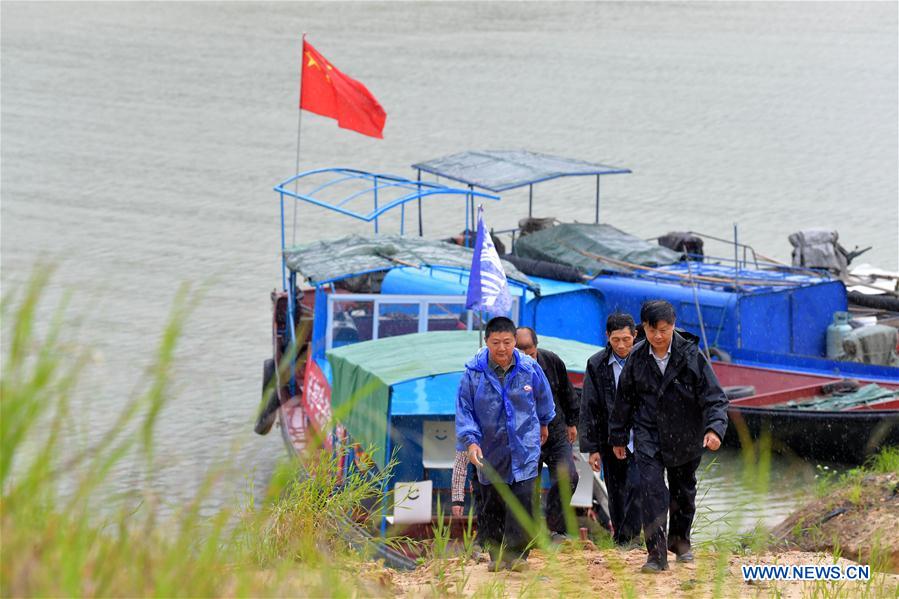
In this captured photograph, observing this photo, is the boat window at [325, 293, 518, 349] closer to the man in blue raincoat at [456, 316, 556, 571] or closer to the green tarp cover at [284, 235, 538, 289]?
the green tarp cover at [284, 235, 538, 289]

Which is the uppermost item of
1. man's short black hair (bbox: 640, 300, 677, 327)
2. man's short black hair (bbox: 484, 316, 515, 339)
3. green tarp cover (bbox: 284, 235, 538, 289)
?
green tarp cover (bbox: 284, 235, 538, 289)

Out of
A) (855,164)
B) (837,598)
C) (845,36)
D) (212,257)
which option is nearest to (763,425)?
(837,598)

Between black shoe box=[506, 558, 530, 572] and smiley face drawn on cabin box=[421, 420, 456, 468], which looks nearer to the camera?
black shoe box=[506, 558, 530, 572]

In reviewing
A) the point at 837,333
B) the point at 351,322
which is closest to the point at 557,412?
the point at 351,322

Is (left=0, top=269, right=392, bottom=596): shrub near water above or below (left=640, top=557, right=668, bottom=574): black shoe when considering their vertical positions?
above

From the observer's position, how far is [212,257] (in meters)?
24.1

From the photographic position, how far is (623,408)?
6211mm

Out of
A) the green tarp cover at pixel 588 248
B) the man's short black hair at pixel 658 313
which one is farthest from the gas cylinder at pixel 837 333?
the man's short black hair at pixel 658 313

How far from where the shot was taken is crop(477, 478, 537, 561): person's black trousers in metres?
6.17

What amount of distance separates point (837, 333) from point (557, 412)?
988 centimetres

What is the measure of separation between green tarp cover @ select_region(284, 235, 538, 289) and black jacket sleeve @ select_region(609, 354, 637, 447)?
6.29 meters

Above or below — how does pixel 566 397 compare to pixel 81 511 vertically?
below

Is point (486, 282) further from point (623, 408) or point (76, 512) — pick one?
point (76, 512)

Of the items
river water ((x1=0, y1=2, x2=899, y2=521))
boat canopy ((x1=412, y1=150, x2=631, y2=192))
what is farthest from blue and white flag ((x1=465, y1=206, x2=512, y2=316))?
boat canopy ((x1=412, y1=150, x2=631, y2=192))
